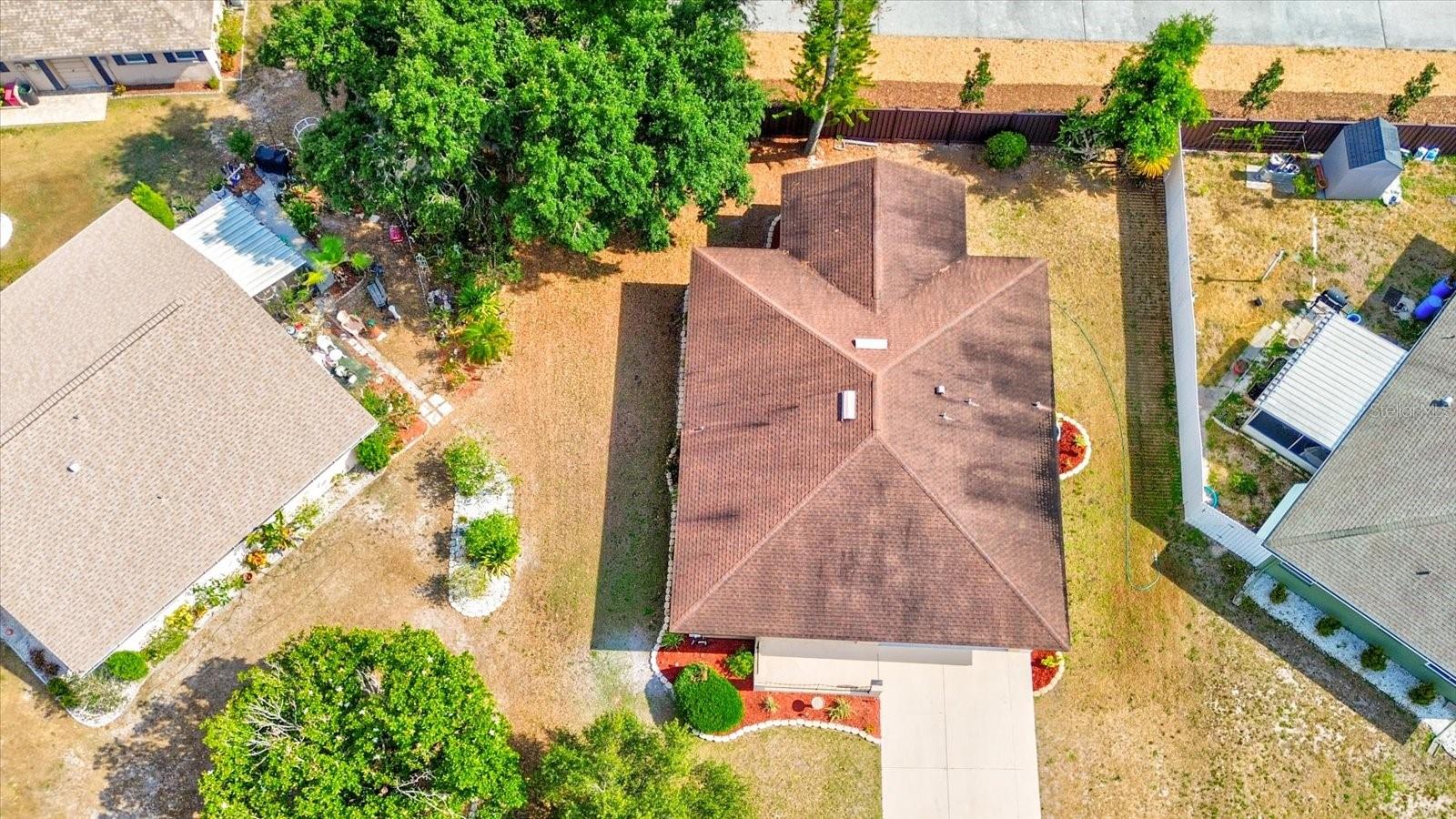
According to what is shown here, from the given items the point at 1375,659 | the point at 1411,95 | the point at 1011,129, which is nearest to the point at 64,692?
the point at 1011,129

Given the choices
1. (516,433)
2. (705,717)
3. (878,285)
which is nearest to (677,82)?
(878,285)

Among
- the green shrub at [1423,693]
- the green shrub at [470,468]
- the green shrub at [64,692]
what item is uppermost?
the green shrub at [470,468]

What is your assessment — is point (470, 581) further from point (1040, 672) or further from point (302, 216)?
point (1040, 672)

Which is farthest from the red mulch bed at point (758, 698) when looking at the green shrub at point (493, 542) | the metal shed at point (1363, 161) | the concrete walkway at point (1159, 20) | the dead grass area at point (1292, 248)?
the metal shed at point (1363, 161)

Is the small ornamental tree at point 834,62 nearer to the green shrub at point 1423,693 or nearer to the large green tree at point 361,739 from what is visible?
the large green tree at point 361,739

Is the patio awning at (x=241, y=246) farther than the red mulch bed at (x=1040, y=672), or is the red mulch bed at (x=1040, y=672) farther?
the patio awning at (x=241, y=246)

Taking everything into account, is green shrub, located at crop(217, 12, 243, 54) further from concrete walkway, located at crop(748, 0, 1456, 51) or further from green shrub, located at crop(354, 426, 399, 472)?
concrete walkway, located at crop(748, 0, 1456, 51)

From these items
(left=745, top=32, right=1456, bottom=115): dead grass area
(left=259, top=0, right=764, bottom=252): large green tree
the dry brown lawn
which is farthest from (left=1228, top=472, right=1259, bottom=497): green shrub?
(left=259, top=0, right=764, bottom=252): large green tree
